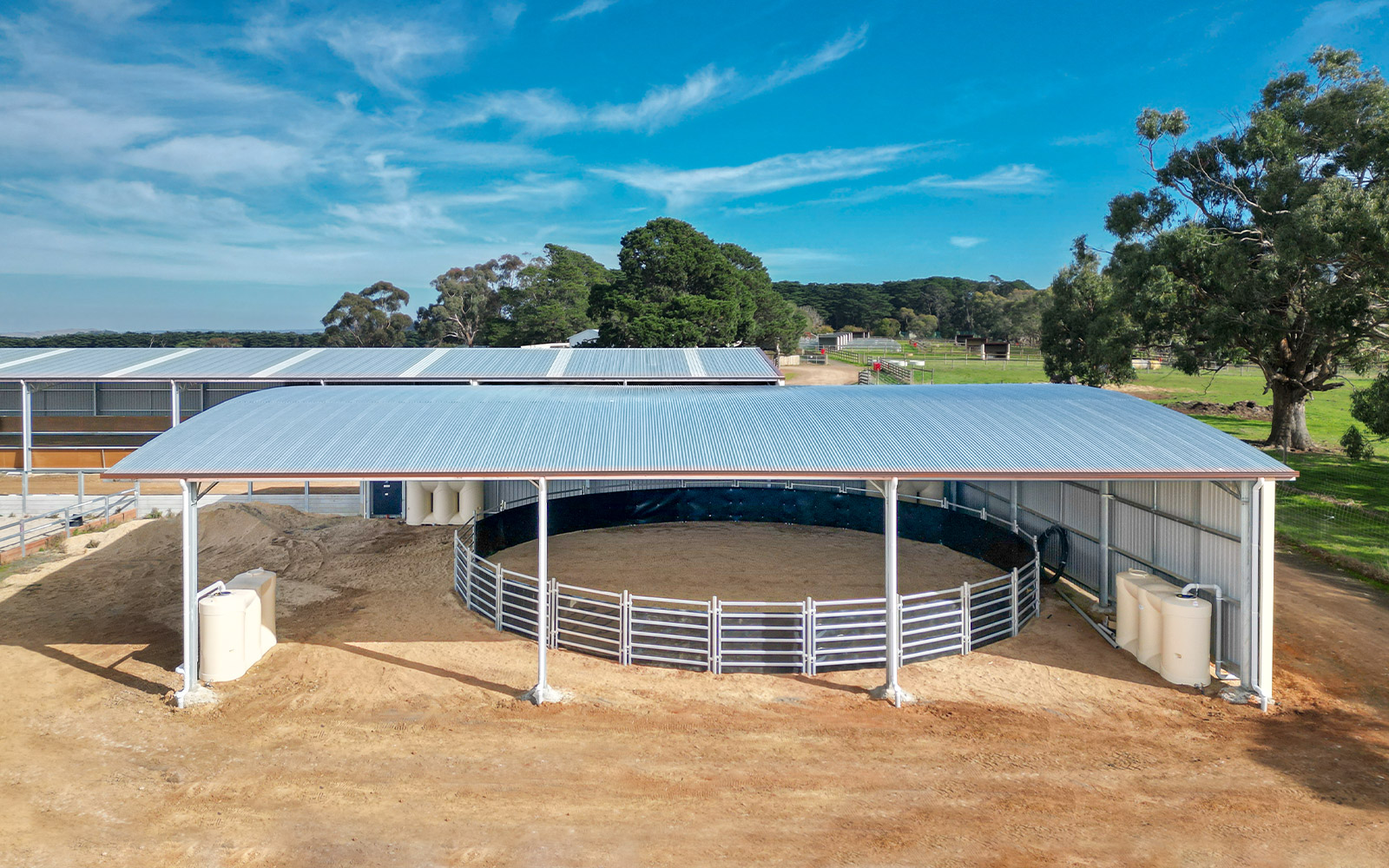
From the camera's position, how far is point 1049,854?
7.69 m

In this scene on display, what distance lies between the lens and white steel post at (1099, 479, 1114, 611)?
14.8 meters

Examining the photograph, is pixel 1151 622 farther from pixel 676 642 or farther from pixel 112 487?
pixel 112 487

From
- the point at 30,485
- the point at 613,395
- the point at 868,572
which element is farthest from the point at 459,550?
the point at 30,485

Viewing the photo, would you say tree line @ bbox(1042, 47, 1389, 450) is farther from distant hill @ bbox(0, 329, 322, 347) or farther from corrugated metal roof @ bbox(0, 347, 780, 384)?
distant hill @ bbox(0, 329, 322, 347)

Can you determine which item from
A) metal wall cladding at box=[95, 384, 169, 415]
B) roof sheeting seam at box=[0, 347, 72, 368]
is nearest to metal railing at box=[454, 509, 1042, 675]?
metal wall cladding at box=[95, 384, 169, 415]

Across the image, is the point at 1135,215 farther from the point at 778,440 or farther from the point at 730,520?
the point at 778,440

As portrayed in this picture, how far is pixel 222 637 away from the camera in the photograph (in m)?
11.4

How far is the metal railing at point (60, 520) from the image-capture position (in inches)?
751

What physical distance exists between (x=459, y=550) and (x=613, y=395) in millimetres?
4353

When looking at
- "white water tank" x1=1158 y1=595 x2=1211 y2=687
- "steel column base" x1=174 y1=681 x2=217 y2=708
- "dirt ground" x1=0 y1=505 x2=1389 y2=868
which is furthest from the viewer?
"white water tank" x1=1158 y1=595 x2=1211 y2=687

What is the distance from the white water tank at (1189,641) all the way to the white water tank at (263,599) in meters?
13.4

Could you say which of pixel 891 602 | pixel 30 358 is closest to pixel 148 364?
pixel 30 358

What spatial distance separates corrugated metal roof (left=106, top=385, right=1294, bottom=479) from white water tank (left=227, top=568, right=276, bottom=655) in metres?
2.28

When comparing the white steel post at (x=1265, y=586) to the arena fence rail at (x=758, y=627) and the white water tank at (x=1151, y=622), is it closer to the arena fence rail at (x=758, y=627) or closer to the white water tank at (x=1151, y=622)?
the white water tank at (x=1151, y=622)
